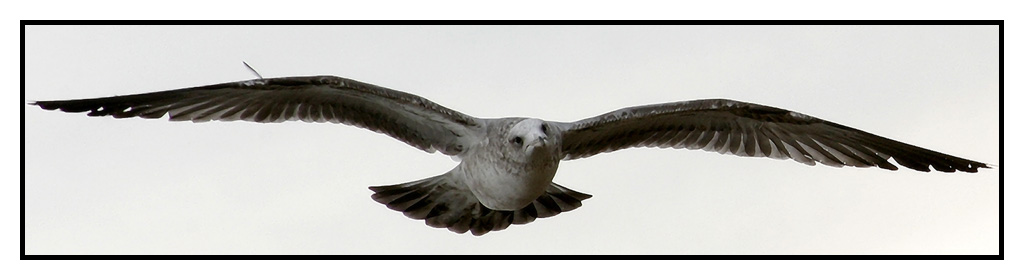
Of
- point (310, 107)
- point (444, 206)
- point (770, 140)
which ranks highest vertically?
point (310, 107)

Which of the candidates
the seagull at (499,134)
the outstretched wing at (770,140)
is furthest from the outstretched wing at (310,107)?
the outstretched wing at (770,140)

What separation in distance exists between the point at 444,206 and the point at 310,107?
1271 millimetres

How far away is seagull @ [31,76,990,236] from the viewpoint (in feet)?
27.6

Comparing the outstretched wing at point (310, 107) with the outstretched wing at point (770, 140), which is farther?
the outstretched wing at point (770, 140)

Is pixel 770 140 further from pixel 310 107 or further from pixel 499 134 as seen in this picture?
pixel 310 107

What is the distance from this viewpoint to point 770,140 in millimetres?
9609

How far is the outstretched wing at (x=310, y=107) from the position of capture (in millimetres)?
8344

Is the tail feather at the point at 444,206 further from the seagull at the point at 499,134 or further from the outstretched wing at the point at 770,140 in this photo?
the outstretched wing at the point at 770,140

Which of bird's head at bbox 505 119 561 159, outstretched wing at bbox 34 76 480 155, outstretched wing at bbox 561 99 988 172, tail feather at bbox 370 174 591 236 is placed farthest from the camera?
tail feather at bbox 370 174 591 236

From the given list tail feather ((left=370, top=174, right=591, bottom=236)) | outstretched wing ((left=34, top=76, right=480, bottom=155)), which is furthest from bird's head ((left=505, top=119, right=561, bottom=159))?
tail feather ((left=370, top=174, right=591, bottom=236))

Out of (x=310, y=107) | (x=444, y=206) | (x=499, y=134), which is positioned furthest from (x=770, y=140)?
(x=310, y=107)

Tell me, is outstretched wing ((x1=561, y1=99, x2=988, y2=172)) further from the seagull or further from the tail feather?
the tail feather

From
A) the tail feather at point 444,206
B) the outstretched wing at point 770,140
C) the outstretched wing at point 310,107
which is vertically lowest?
the tail feather at point 444,206

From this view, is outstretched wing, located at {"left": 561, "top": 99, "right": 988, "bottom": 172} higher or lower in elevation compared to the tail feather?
higher
